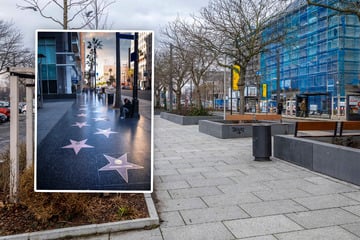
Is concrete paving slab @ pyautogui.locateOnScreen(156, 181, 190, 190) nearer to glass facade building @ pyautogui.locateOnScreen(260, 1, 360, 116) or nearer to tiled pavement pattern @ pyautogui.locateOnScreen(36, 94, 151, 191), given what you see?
tiled pavement pattern @ pyautogui.locateOnScreen(36, 94, 151, 191)

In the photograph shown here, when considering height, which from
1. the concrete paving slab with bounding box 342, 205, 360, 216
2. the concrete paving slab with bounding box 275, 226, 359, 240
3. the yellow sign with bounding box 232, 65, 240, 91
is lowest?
the concrete paving slab with bounding box 275, 226, 359, 240

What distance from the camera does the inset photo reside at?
398 cm

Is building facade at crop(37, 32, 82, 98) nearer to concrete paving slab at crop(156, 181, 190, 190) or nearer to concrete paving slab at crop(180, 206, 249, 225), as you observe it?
concrete paving slab at crop(180, 206, 249, 225)

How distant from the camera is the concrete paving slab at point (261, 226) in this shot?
12.7ft

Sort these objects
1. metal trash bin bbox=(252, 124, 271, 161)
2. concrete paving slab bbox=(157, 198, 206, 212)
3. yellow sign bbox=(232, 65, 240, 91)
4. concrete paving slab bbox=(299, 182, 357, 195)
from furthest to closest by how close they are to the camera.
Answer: yellow sign bbox=(232, 65, 240, 91)
metal trash bin bbox=(252, 124, 271, 161)
concrete paving slab bbox=(299, 182, 357, 195)
concrete paving slab bbox=(157, 198, 206, 212)

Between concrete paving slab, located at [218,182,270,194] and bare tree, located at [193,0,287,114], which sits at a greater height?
bare tree, located at [193,0,287,114]

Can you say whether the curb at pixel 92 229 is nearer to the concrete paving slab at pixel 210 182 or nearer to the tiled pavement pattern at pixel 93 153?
the tiled pavement pattern at pixel 93 153

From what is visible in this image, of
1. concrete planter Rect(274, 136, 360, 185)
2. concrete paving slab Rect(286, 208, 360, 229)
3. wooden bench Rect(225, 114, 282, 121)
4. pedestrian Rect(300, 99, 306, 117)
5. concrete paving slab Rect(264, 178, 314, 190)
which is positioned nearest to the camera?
concrete paving slab Rect(286, 208, 360, 229)

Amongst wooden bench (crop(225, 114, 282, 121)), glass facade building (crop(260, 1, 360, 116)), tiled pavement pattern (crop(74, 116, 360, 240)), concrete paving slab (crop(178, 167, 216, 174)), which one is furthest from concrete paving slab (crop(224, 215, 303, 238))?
glass facade building (crop(260, 1, 360, 116))

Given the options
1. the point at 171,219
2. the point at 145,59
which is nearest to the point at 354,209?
the point at 171,219

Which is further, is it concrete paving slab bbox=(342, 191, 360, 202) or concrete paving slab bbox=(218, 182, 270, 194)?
concrete paving slab bbox=(218, 182, 270, 194)

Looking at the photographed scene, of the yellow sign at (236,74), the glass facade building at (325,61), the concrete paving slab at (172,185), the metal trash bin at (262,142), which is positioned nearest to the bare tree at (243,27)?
the yellow sign at (236,74)

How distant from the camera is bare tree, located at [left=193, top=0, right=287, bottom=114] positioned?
14.1m

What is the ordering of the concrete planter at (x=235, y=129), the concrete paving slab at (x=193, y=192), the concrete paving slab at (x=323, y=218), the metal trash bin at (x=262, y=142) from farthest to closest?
the concrete planter at (x=235, y=129) < the metal trash bin at (x=262, y=142) < the concrete paving slab at (x=193, y=192) < the concrete paving slab at (x=323, y=218)
